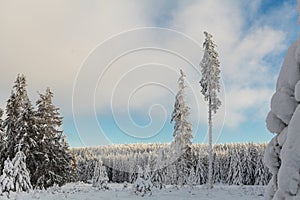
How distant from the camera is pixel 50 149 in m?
25.1

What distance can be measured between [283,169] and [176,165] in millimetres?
28989

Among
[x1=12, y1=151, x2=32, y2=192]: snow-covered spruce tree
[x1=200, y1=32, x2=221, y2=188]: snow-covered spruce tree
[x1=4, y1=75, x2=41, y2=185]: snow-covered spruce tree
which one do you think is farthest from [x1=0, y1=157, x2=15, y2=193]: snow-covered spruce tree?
[x1=200, y1=32, x2=221, y2=188]: snow-covered spruce tree

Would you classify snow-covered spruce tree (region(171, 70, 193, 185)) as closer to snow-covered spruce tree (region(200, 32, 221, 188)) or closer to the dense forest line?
the dense forest line

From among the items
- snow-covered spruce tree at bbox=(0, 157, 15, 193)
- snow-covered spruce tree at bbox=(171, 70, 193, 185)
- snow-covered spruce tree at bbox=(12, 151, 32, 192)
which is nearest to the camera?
snow-covered spruce tree at bbox=(0, 157, 15, 193)

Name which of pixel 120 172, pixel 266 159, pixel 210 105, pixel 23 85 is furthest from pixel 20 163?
pixel 120 172

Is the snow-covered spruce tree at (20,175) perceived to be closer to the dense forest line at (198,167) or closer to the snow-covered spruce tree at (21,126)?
the snow-covered spruce tree at (21,126)

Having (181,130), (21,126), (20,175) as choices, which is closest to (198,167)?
(181,130)

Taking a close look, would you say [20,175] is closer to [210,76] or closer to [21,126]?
[21,126]

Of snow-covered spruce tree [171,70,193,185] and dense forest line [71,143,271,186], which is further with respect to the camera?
dense forest line [71,143,271,186]

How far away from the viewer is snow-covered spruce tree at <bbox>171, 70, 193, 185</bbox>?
29.6 metres

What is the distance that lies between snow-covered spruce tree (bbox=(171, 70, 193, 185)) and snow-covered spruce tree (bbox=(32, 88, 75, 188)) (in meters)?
10.3

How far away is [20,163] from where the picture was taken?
1739 cm

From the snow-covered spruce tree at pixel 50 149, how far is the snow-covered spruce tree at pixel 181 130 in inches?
404

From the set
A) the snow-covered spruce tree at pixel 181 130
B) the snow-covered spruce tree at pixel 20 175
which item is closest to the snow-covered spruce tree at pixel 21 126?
the snow-covered spruce tree at pixel 20 175
